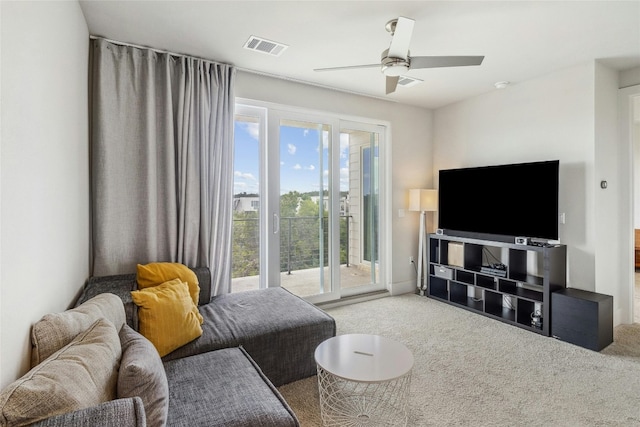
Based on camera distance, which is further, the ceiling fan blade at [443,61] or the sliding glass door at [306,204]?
the sliding glass door at [306,204]

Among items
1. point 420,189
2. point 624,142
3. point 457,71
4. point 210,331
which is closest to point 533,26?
point 457,71

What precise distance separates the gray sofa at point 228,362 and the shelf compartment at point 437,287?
2.34 m

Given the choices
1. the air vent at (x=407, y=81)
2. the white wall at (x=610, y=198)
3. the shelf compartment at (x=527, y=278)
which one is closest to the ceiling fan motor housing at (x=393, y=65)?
the air vent at (x=407, y=81)

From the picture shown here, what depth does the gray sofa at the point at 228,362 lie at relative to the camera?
3.96ft

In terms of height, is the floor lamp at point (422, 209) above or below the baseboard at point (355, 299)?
above

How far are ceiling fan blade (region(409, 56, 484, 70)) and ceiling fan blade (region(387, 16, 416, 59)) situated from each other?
0.33 feet

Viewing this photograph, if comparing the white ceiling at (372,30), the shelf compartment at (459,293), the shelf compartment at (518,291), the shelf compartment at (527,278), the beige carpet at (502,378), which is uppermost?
the white ceiling at (372,30)

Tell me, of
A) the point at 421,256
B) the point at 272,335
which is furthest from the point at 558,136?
the point at 272,335

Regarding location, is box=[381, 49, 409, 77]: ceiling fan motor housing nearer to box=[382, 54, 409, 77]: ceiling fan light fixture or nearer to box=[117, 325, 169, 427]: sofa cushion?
box=[382, 54, 409, 77]: ceiling fan light fixture

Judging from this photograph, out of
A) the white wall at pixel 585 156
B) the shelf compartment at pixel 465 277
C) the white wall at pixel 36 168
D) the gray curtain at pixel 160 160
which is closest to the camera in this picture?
the white wall at pixel 36 168

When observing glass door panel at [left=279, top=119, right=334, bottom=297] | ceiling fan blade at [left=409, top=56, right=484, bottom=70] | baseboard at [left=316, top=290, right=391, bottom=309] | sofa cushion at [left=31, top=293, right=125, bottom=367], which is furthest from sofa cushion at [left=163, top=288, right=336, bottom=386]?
ceiling fan blade at [left=409, top=56, right=484, bottom=70]

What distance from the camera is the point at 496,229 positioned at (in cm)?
374

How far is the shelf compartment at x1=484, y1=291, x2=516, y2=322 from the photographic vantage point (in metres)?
3.66

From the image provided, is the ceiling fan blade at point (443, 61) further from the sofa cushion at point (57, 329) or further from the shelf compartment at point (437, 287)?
the shelf compartment at point (437, 287)
